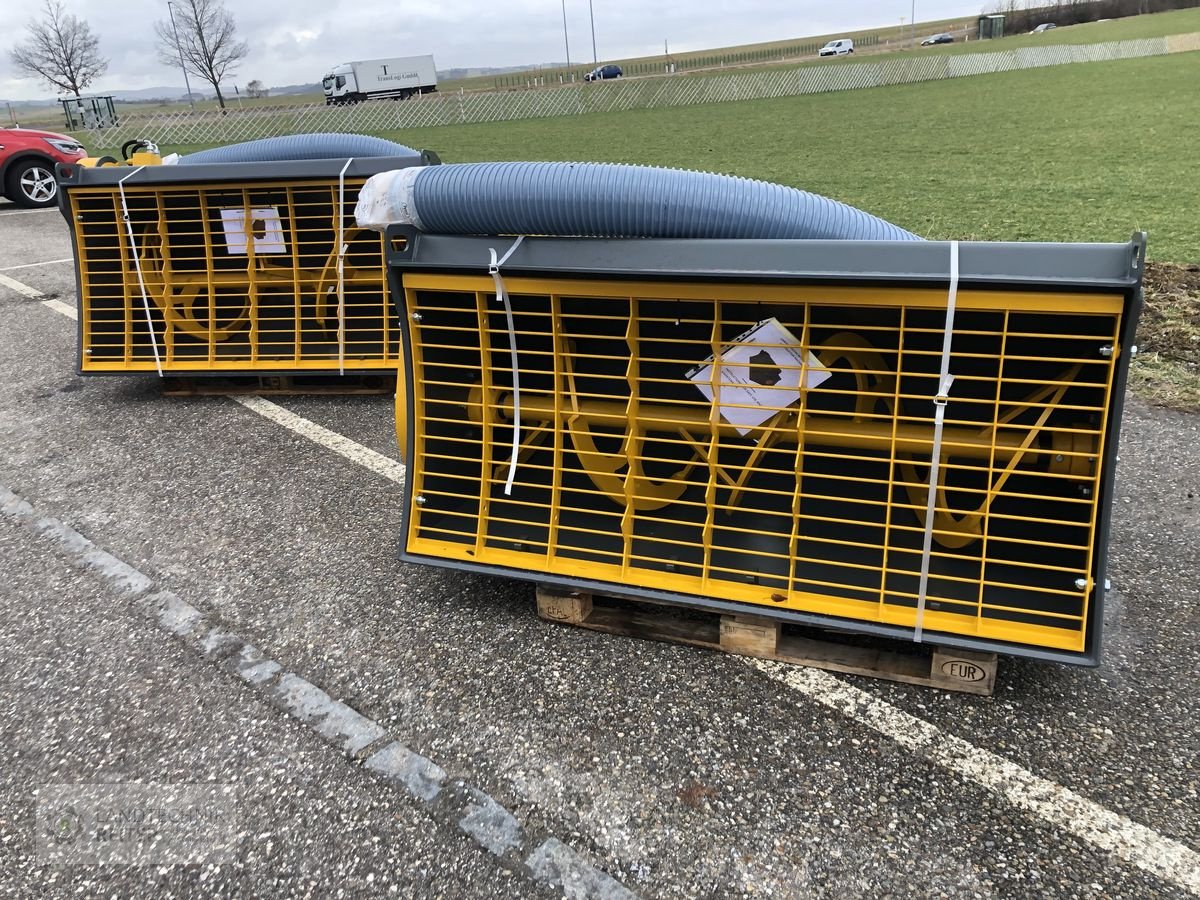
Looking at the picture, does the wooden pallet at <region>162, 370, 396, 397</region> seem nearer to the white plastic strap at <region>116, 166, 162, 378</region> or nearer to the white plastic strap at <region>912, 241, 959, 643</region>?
the white plastic strap at <region>116, 166, 162, 378</region>

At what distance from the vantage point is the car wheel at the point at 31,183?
44.1 feet

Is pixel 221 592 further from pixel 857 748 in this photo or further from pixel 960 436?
pixel 960 436

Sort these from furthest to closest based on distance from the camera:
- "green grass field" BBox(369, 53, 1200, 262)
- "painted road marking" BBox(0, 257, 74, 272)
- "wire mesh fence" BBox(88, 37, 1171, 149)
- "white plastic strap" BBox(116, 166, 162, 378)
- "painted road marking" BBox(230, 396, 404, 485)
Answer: "wire mesh fence" BBox(88, 37, 1171, 149) < "painted road marking" BBox(0, 257, 74, 272) < "green grass field" BBox(369, 53, 1200, 262) < "white plastic strap" BBox(116, 166, 162, 378) < "painted road marking" BBox(230, 396, 404, 485)

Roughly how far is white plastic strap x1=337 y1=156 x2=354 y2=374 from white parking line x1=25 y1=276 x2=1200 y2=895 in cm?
357

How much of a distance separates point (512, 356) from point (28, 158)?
47.3 feet

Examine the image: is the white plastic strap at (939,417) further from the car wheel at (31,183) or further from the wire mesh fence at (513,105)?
the wire mesh fence at (513,105)

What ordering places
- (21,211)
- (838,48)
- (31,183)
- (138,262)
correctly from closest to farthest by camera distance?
(138,262) → (31,183) → (21,211) → (838,48)

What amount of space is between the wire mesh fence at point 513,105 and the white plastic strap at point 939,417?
29904 millimetres

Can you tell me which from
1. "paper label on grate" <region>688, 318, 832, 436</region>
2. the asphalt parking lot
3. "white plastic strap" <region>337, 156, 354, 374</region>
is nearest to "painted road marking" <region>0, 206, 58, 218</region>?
"white plastic strap" <region>337, 156, 354, 374</region>

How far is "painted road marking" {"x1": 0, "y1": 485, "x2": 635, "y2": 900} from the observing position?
2111 mm

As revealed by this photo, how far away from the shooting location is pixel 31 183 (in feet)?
44.8

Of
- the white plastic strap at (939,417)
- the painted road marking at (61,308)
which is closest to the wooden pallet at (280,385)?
the painted road marking at (61,308)

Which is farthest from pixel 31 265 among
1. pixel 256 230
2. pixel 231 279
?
pixel 256 230

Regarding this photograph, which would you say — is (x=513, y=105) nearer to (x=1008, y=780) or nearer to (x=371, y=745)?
(x=371, y=745)
